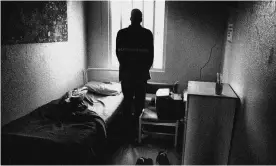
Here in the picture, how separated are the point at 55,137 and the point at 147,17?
249 centimetres

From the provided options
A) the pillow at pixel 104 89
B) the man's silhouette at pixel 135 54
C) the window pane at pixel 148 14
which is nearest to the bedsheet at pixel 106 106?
the pillow at pixel 104 89

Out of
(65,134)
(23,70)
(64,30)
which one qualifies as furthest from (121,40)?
(65,134)

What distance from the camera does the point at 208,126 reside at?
2176mm

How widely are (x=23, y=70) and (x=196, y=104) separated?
73.9 inches

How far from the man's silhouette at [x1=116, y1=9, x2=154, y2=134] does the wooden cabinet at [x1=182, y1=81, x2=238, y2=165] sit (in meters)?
0.92

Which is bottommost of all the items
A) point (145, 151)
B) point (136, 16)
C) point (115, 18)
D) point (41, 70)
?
point (145, 151)

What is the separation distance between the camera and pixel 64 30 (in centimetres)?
322

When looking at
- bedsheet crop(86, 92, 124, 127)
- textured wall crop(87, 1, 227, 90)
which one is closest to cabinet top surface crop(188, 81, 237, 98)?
bedsheet crop(86, 92, 124, 127)

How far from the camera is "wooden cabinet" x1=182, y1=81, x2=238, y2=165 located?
6.92ft

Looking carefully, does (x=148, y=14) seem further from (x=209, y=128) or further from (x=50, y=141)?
(x=50, y=141)

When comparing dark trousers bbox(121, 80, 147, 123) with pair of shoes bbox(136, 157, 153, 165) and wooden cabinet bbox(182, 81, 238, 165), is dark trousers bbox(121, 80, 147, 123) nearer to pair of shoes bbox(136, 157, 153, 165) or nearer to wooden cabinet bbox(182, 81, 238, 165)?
pair of shoes bbox(136, 157, 153, 165)

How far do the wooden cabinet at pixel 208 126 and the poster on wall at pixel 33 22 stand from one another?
1.84 metres

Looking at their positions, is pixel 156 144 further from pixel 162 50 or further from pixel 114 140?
pixel 162 50

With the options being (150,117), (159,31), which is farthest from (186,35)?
(150,117)
